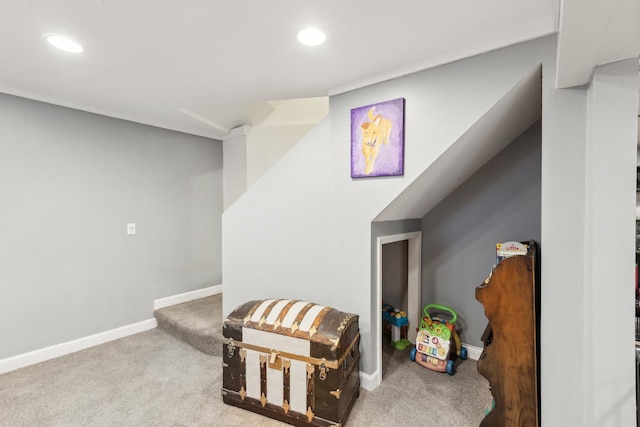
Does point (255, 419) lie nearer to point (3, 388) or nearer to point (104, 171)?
point (3, 388)

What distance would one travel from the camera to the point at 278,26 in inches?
62.3

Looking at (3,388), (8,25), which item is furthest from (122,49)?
(3,388)

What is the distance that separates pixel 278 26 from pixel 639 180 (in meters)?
2.55

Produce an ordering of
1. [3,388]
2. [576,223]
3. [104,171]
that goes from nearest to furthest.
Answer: [576,223] → [3,388] → [104,171]

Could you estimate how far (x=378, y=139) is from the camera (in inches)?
81.9

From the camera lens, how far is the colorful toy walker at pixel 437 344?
242cm

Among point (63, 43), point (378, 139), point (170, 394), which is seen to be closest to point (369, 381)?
point (170, 394)

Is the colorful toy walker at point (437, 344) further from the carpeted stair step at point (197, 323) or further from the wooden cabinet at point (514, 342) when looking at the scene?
the carpeted stair step at point (197, 323)

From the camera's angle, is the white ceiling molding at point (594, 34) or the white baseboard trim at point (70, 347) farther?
the white baseboard trim at point (70, 347)

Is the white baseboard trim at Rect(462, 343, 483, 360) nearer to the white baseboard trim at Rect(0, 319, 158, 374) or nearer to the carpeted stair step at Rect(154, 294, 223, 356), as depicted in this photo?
the carpeted stair step at Rect(154, 294, 223, 356)

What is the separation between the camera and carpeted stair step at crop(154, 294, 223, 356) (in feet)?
9.16

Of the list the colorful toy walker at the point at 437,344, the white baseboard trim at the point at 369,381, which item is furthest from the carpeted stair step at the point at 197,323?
the colorful toy walker at the point at 437,344

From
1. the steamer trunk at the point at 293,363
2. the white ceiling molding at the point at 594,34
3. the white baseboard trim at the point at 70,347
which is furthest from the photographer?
the white baseboard trim at the point at 70,347

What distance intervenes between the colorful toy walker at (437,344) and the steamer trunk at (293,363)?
71 cm
